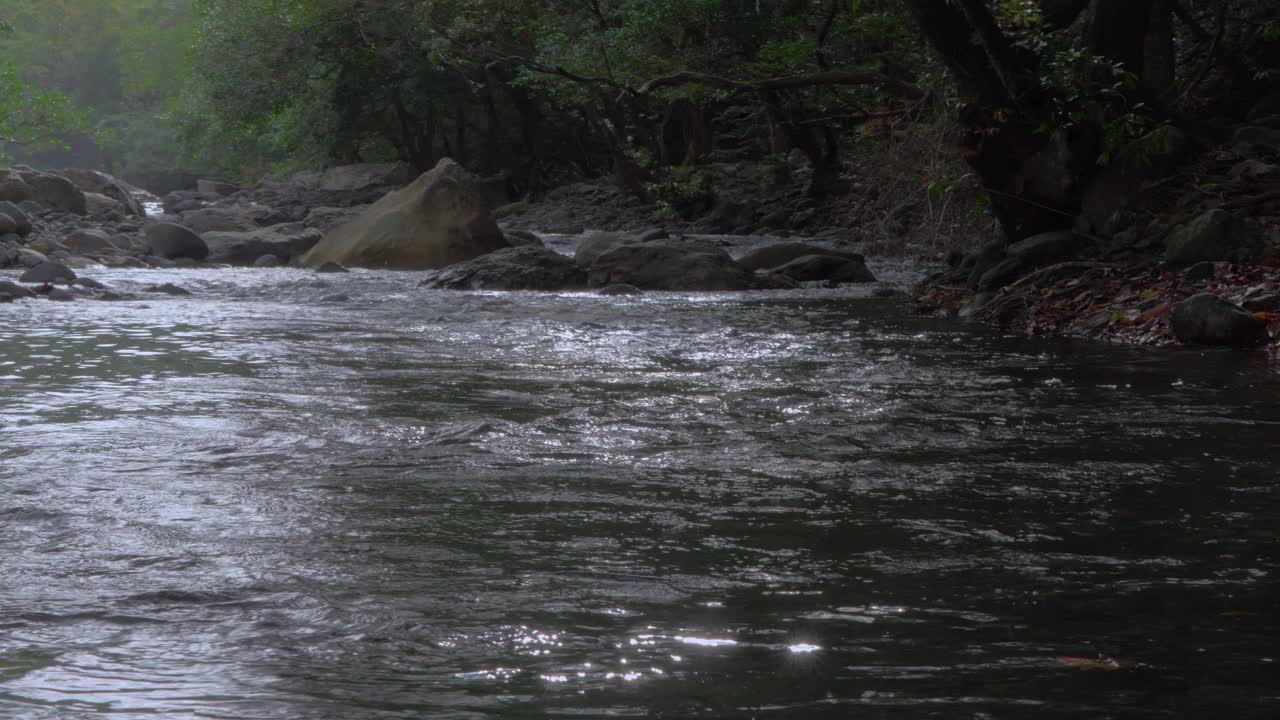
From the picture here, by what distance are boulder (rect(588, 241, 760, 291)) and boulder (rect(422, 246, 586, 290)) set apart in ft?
1.04

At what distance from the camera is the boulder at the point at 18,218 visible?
57.6 ft

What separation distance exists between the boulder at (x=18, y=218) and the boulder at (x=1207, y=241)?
50.0 ft

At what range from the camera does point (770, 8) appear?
18703mm

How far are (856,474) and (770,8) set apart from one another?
616 inches

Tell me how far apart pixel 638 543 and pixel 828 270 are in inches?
466

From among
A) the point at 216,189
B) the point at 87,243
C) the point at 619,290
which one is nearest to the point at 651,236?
the point at 619,290

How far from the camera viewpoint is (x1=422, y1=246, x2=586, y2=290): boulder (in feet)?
45.7

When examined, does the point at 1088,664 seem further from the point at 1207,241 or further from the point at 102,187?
the point at 102,187

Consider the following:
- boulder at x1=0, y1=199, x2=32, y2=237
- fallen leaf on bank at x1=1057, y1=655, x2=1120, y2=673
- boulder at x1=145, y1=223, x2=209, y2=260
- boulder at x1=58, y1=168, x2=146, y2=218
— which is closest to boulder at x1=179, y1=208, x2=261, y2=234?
boulder at x1=145, y1=223, x2=209, y2=260

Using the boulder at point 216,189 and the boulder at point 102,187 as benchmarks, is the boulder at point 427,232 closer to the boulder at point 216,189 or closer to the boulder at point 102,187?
the boulder at point 102,187

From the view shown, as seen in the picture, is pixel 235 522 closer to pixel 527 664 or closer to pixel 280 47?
pixel 527 664

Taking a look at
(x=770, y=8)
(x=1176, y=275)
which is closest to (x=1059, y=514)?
(x=1176, y=275)

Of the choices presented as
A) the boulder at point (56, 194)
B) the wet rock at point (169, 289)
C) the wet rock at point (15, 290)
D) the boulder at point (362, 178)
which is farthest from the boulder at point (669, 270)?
the boulder at point (362, 178)

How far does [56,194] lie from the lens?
23.0 m
